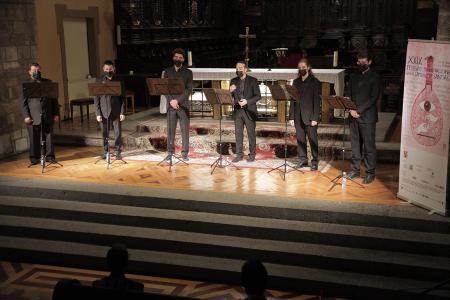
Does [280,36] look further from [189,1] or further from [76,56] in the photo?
[76,56]

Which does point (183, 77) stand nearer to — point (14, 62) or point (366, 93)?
point (366, 93)

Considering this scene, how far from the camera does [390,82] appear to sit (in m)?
13.1

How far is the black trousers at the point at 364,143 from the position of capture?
7.41m

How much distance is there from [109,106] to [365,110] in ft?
12.7

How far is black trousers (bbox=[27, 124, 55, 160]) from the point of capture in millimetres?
8672

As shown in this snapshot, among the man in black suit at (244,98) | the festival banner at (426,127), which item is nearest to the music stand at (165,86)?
the man in black suit at (244,98)

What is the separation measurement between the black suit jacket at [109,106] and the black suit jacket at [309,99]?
108 inches

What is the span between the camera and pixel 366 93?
7.30 metres

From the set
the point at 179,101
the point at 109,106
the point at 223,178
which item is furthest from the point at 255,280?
the point at 109,106

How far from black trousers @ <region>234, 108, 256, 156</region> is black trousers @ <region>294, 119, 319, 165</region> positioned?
70 cm

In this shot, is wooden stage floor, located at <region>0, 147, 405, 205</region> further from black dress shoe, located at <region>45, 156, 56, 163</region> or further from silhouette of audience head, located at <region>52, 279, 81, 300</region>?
silhouette of audience head, located at <region>52, 279, 81, 300</region>

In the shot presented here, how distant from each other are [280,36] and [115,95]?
1061cm

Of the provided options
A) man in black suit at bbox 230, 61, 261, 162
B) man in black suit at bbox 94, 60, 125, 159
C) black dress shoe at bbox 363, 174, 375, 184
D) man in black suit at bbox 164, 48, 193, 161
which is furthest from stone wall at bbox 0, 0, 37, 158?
black dress shoe at bbox 363, 174, 375, 184

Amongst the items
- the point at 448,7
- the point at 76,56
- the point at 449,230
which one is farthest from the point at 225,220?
the point at 76,56
